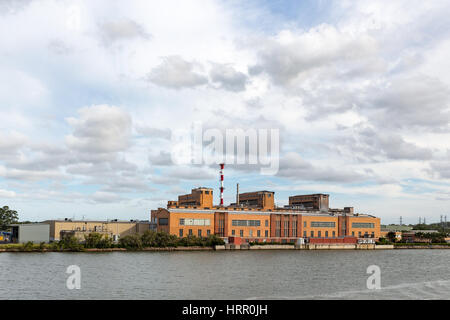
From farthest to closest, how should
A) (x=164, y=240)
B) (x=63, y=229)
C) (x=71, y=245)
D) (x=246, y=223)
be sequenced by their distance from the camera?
(x=246, y=223) < (x=63, y=229) < (x=164, y=240) < (x=71, y=245)

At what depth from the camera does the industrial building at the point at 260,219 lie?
106 metres

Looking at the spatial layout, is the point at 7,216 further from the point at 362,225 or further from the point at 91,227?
the point at 362,225

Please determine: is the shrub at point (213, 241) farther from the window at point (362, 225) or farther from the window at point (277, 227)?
the window at point (362, 225)

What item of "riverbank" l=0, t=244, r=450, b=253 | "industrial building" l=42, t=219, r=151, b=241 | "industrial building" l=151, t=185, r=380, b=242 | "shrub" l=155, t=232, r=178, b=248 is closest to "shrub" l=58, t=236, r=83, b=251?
"riverbank" l=0, t=244, r=450, b=253

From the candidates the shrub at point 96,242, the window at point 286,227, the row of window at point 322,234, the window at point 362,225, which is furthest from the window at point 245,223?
the window at point 362,225

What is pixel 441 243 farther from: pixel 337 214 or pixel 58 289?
pixel 58 289

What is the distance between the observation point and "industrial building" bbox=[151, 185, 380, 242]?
10606 centimetres

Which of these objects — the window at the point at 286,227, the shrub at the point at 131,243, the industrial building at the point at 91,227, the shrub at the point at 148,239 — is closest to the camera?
the shrub at the point at 131,243

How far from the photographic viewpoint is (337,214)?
130500 millimetres

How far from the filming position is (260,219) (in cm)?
11594

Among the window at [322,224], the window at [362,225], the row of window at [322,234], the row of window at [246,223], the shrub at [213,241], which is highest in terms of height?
the row of window at [246,223]

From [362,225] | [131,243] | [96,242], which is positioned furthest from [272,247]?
[96,242]

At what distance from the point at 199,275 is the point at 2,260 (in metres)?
31.9
